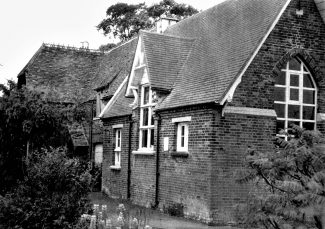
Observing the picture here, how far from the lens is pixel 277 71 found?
60.4ft

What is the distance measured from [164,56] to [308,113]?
6.02 meters

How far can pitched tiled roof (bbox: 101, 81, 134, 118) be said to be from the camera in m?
24.9

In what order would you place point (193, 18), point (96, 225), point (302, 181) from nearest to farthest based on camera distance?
point (302, 181) < point (96, 225) < point (193, 18)

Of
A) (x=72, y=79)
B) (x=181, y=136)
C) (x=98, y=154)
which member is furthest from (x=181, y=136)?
(x=72, y=79)

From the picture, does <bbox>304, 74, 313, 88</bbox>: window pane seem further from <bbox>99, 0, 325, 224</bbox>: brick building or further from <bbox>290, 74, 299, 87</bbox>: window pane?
<bbox>290, 74, 299, 87</bbox>: window pane

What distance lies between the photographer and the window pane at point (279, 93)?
18.7 metres

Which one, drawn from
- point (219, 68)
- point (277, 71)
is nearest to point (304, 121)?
point (277, 71)

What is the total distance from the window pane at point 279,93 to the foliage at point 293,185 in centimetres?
799

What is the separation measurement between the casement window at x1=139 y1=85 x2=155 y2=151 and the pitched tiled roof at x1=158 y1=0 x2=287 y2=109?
1.68m

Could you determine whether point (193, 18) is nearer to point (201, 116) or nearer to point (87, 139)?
point (201, 116)

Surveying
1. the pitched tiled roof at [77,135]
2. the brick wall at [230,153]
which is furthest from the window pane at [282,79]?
the pitched tiled roof at [77,135]

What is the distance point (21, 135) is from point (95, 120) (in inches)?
494

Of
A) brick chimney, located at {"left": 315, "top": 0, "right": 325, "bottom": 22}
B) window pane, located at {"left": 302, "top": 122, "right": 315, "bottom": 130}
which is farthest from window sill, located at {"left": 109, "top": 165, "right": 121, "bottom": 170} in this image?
brick chimney, located at {"left": 315, "top": 0, "right": 325, "bottom": 22}

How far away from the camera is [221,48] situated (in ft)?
65.9
